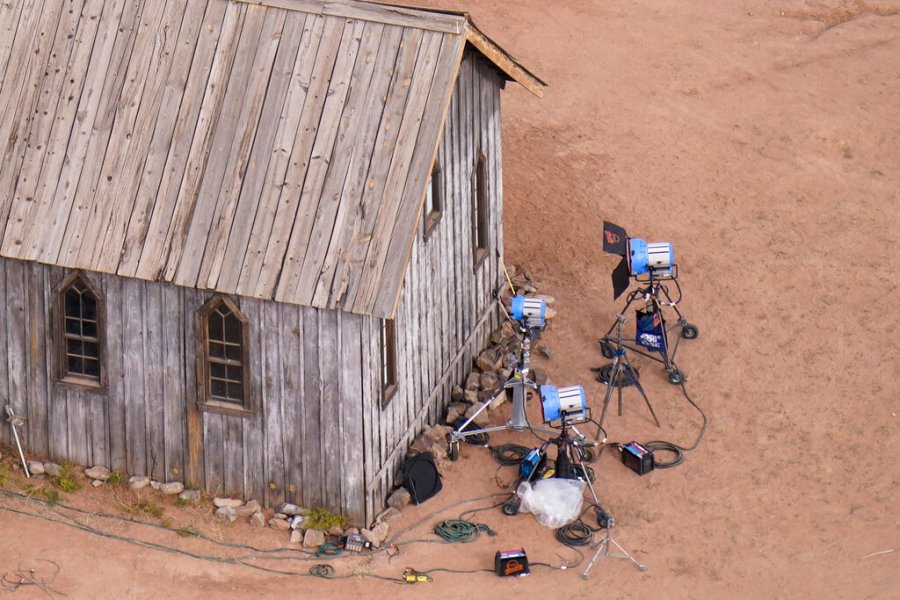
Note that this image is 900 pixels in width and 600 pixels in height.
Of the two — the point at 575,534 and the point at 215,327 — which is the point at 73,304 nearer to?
the point at 215,327

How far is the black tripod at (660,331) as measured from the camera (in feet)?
81.7

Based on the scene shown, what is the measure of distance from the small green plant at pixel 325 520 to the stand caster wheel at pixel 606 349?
238 inches

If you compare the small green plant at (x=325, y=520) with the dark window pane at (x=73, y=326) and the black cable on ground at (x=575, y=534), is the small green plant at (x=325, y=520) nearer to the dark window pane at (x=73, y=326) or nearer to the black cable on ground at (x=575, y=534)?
the black cable on ground at (x=575, y=534)

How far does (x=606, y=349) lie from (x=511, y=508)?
453 cm

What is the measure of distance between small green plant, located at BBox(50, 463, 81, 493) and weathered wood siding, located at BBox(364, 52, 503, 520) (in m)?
4.17

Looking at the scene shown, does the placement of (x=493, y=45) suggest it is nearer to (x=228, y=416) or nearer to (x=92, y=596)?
(x=228, y=416)

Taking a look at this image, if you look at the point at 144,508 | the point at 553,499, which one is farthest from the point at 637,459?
the point at 144,508

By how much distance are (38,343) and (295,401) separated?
3819 millimetres

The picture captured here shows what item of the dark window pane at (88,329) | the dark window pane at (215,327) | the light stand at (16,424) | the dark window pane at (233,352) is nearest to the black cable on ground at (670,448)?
the dark window pane at (233,352)

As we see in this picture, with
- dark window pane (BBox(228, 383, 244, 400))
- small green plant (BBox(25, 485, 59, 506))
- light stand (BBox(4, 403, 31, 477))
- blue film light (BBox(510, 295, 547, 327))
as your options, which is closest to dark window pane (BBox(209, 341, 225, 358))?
dark window pane (BBox(228, 383, 244, 400))

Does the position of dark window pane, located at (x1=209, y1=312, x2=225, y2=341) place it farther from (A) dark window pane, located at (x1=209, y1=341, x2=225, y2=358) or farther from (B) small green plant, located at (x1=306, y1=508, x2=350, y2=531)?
(B) small green plant, located at (x1=306, y1=508, x2=350, y2=531)

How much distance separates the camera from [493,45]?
73.4ft

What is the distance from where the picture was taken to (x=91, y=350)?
71.9 feet

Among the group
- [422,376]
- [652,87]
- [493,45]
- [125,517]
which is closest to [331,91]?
[493,45]
